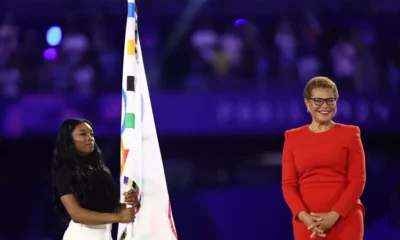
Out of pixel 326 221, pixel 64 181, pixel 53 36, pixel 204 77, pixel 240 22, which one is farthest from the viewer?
pixel 240 22

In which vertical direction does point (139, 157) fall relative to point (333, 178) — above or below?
above

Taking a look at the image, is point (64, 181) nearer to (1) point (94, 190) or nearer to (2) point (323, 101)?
(1) point (94, 190)

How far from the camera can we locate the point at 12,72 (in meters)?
7.30

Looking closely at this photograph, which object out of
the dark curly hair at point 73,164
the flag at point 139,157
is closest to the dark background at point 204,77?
the dark curly hair at point 73,164

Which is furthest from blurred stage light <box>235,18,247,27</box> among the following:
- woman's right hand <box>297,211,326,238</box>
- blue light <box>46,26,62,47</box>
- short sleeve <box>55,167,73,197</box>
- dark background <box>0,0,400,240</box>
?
woman's right hand <box>297,211,326,238</box>

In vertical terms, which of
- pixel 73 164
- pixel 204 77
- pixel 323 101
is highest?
pixel 204 77

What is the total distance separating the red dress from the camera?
2.94m

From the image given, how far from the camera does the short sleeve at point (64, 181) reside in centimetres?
327

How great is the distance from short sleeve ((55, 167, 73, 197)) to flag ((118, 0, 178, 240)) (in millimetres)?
273

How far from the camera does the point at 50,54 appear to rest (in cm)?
755

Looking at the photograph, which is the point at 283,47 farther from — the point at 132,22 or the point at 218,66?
the point at 132,22

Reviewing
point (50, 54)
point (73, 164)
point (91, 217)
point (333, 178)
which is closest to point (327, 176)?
point (333, 178)

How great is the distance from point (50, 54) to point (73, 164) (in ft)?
14.5

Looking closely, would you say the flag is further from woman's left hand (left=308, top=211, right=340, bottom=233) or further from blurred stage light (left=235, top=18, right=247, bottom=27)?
blurred stage light (left=235, top=18, right=247, bottom=27)
